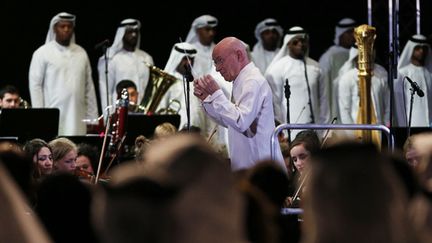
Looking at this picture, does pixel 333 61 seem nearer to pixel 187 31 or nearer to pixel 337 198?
pixel 187 31

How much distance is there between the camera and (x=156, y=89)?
16.1m

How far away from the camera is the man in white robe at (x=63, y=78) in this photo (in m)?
17.0

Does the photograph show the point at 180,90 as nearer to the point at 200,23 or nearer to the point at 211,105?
the point at 200,23

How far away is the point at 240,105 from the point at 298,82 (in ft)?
26.5

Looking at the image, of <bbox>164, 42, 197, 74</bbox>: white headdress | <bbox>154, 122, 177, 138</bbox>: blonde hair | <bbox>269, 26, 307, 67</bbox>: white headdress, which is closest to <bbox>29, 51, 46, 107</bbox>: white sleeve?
<bbox>164, 42, 197, 74</bbox>: white headdress

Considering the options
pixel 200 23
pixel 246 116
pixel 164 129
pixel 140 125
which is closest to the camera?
pixel 246 116

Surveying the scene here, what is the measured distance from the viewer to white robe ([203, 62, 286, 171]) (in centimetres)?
939

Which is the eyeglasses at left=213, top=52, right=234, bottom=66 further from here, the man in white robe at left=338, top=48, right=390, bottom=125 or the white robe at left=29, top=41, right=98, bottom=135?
the man in white robe at left=338, top=48, right=390, bottom=125

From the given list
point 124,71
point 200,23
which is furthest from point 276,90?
point 124,71

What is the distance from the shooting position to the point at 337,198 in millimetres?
3699

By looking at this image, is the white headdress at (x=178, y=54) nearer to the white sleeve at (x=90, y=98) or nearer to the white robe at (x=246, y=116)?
the white sleeve at (x=90, y=98)

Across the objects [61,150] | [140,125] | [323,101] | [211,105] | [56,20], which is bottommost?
[323,101]

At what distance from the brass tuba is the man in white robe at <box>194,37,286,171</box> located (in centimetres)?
623

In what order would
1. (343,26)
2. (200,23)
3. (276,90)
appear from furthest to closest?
(343,26)
(200,23)
(276,90)
